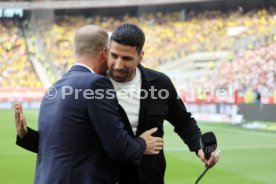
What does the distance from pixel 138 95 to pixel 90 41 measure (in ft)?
2.02

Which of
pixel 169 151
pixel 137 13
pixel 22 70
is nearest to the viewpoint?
pixel 169 151

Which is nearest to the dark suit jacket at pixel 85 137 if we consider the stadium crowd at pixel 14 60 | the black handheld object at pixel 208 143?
the black handheld object at pixel 208 143

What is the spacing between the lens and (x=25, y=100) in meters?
35.2

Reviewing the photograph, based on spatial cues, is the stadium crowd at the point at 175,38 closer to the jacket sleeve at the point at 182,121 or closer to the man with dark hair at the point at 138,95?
the jacket sleeve at the point at 182,121

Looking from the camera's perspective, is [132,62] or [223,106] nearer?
[132,62]

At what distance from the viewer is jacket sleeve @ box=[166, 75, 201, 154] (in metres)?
4.24

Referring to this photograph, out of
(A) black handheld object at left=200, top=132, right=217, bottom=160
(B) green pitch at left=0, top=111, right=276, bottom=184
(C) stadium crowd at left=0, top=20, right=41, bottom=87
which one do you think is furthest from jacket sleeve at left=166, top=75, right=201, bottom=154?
(C) stadium crowd at left=0, top=20, right=41, bottom=87

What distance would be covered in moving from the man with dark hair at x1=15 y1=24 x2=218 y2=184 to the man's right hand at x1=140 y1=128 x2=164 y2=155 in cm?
12

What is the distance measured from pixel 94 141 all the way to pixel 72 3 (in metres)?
43.5

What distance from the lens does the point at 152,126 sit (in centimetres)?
396

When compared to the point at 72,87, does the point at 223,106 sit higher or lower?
lower

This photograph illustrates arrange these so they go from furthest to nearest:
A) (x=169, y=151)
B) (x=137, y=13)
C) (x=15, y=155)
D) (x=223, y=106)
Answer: (x=137, y=13), (x=223, y=106), (x=169, y=151), (x=15, y=155)

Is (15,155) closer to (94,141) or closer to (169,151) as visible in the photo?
(169,151)

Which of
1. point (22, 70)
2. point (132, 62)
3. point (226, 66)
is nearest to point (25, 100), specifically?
point (22, 70)
